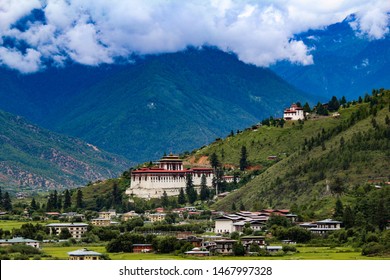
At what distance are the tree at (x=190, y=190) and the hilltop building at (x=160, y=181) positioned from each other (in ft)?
8.75

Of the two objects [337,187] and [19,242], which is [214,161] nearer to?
[337,187]

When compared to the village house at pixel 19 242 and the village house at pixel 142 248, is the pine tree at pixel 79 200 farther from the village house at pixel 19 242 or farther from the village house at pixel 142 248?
the village house at pixel 142 248

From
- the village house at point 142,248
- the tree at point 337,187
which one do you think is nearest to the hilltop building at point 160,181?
the tree at point 337,187

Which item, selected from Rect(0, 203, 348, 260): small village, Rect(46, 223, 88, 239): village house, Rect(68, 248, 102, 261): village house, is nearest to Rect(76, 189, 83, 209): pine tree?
Rect(0, 203, 348, 260): small village

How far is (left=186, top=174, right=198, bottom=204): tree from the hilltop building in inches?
105

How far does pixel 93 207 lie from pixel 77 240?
59.0 m

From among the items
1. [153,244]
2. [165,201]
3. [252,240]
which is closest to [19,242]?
[153,244]

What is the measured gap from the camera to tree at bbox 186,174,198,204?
601 feet

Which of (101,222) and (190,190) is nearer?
(101,222)

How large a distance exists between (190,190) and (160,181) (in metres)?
9.35

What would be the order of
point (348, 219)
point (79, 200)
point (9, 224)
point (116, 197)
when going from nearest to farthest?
1. point (348, 219)
2. point (9, 224)
3. point (79, 200)
4. point (116, 197)

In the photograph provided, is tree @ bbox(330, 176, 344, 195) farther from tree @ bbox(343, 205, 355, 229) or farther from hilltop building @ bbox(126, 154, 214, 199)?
hilltop building @ bbox(126, 154, 214, 199)

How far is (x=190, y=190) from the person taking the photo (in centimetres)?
18612
